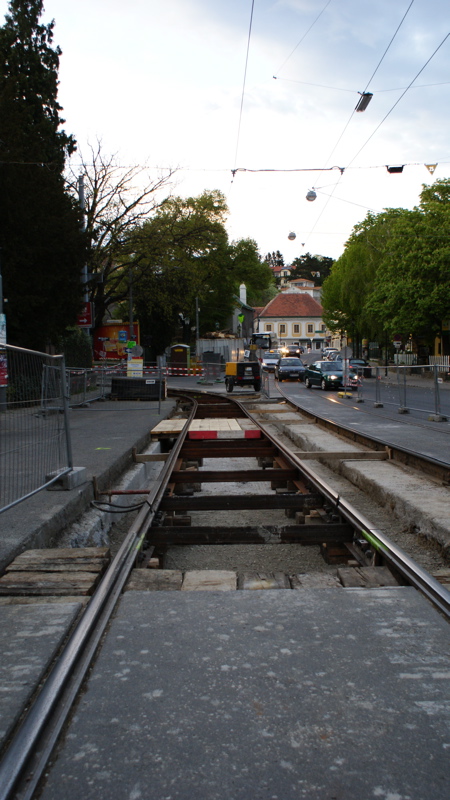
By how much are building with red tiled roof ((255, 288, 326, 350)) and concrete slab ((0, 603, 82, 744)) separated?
121462mm

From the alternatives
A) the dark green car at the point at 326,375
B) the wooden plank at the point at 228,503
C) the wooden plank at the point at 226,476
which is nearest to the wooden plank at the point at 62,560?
the wooden plank at the point at 228,503

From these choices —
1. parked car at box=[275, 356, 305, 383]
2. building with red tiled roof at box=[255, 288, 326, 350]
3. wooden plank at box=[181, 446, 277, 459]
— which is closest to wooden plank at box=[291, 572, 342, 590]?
wooden plank at box=[181, 446, 277, 459]

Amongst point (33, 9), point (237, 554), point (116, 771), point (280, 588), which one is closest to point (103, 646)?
point (116, 771)

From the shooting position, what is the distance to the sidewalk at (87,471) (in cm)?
488

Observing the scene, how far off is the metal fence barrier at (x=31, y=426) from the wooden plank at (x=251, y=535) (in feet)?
3.97

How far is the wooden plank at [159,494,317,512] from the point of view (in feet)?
19.7

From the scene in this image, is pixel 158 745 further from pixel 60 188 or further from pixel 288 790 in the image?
pixel 60 188

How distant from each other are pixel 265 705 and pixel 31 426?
3998 millimetres

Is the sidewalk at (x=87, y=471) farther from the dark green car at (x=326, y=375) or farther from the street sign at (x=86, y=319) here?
the dark green car at (x=326, y=375)

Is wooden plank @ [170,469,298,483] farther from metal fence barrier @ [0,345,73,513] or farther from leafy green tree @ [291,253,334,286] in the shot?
leafy green tree @ [291,253,334,286]

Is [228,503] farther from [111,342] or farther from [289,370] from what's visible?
[289,370]

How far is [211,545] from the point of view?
223 inches

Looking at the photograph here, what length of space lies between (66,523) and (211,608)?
2.78 m

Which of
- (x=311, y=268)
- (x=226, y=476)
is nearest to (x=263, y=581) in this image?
(x=226, y=476)
